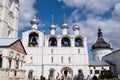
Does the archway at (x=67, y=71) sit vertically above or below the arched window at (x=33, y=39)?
below

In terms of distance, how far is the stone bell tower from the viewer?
3659 centimetres

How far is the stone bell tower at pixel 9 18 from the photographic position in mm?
36588

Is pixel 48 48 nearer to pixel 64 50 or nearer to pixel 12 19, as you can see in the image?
pixel 64 50

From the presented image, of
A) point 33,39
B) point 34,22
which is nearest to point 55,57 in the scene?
point 33,39

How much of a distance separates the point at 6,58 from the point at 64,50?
83.5ft

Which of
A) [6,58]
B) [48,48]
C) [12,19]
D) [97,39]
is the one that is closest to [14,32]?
[12,19]

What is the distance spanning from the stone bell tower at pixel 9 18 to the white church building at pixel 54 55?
5701mm

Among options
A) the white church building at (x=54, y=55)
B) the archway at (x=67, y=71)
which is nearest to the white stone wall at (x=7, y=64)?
the white church building at (x=54, y=55)

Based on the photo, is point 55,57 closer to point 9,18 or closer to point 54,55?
point 54,55

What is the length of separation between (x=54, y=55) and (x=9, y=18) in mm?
13825

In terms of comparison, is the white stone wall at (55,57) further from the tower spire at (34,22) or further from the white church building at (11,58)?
the white church building at (11,58)

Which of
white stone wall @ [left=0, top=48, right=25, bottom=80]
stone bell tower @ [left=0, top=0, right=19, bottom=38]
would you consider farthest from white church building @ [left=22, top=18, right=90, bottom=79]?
white stone wall @ [left=0, top=48, right=25, bottom=80]

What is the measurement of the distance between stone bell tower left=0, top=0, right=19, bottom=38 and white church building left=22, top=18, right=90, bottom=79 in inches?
224

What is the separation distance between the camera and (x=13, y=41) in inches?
908
